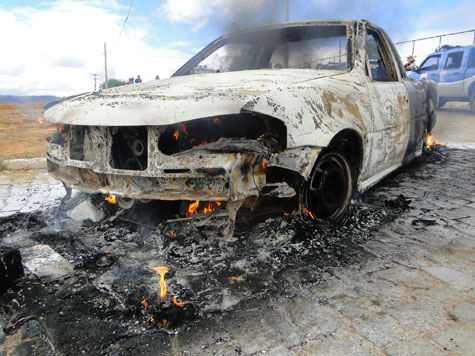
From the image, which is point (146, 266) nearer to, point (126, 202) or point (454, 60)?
point (126, 202)

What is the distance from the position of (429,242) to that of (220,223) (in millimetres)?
1815

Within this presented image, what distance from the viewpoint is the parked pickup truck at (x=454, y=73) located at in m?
12.3

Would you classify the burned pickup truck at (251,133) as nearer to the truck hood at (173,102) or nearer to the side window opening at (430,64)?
the truck hood at (173,102)

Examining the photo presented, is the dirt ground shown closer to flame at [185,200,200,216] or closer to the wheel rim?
the wheel rim

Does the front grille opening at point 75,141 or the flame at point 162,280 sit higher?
the front grille opening at point 75,141

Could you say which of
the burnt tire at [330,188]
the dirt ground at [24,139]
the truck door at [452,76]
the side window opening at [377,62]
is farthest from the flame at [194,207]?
the truck door at [452,76]

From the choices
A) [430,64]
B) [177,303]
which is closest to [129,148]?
[177,303]

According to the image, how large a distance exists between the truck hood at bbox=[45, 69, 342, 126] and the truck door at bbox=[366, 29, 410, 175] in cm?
84

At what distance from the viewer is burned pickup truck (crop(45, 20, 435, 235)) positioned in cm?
238

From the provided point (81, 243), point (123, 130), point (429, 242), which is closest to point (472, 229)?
point (429, 242)

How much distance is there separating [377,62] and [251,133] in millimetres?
2325

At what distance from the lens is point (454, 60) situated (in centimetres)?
1271

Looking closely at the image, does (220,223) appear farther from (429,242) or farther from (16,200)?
(16,200)

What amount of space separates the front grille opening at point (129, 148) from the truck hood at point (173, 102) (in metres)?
0.23
